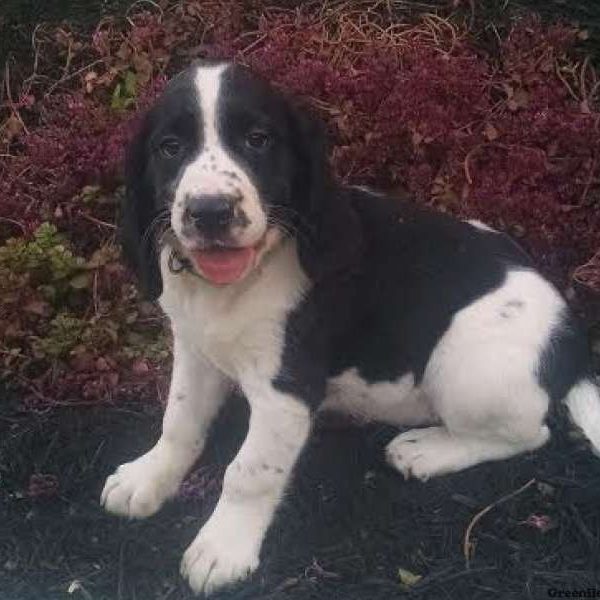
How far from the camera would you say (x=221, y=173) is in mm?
3047

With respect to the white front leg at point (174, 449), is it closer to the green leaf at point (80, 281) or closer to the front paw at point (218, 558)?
the front paw at point (218, 558)

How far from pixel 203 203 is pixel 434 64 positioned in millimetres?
2472

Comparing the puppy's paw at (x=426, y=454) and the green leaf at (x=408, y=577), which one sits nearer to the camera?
the green leaf at (x=408, y=577)

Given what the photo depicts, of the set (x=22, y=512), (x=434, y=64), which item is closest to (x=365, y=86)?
(x=434, y=64)

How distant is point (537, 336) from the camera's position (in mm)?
3629

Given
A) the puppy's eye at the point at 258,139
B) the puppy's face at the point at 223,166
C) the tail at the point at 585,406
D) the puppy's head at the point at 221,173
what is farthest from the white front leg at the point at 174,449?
the tail at the point at 585,406

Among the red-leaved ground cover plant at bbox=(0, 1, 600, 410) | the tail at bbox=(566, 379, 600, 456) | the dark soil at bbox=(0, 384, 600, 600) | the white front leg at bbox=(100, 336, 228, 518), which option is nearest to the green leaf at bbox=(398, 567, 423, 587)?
the dark soil at bbox=(0, 384, 600, 600)

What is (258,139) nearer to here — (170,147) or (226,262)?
(170,147)

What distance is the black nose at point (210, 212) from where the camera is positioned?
2.97m

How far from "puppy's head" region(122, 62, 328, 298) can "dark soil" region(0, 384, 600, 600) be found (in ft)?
3.28

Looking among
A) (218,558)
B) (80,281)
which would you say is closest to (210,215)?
(218,558)

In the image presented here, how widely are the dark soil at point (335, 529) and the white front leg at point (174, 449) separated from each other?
2.7 inches

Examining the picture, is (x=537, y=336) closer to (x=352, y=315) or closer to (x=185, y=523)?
(x=352, y=315)

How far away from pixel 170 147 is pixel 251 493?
1175 millimetres
